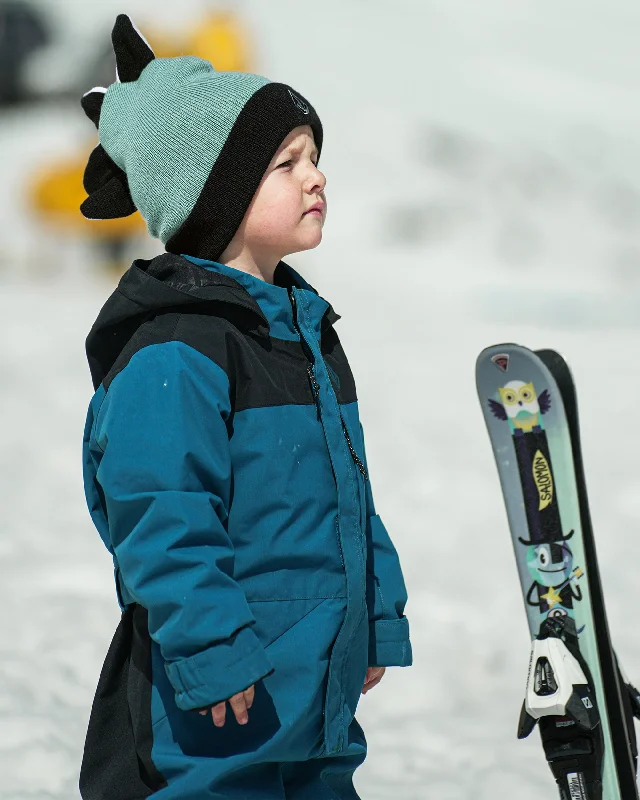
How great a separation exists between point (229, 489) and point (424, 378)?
686 centimetres

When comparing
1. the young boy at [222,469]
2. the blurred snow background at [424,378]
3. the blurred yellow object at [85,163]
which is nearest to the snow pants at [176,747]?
the young boy at [222,469]

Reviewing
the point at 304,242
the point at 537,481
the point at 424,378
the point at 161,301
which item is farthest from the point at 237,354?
the point at 424,378

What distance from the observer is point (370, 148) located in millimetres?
27891

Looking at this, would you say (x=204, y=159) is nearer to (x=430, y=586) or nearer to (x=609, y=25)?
(x=430, y=586)

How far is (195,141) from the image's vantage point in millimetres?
2062

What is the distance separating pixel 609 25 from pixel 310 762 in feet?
180

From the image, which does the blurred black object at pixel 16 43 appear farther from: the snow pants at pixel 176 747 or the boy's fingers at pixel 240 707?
the boy's fingers at pixel 240 707

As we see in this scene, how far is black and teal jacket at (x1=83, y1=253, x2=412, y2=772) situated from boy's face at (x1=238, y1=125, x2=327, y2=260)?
0.31 feet

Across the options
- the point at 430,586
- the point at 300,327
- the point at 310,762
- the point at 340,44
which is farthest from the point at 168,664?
the point at 340,44

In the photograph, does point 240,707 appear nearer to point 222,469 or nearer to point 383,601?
point 222,469

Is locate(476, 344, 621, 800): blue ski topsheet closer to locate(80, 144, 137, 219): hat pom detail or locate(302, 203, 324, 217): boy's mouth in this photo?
locate(302, 203, 324, 217): boy's mouth

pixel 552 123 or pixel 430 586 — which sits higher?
pixel 552 123

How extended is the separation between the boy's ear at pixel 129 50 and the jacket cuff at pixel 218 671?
3.59ft

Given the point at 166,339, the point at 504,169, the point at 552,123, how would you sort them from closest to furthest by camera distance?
the point at 166,339, the point at 504,169, the point at 552,123
